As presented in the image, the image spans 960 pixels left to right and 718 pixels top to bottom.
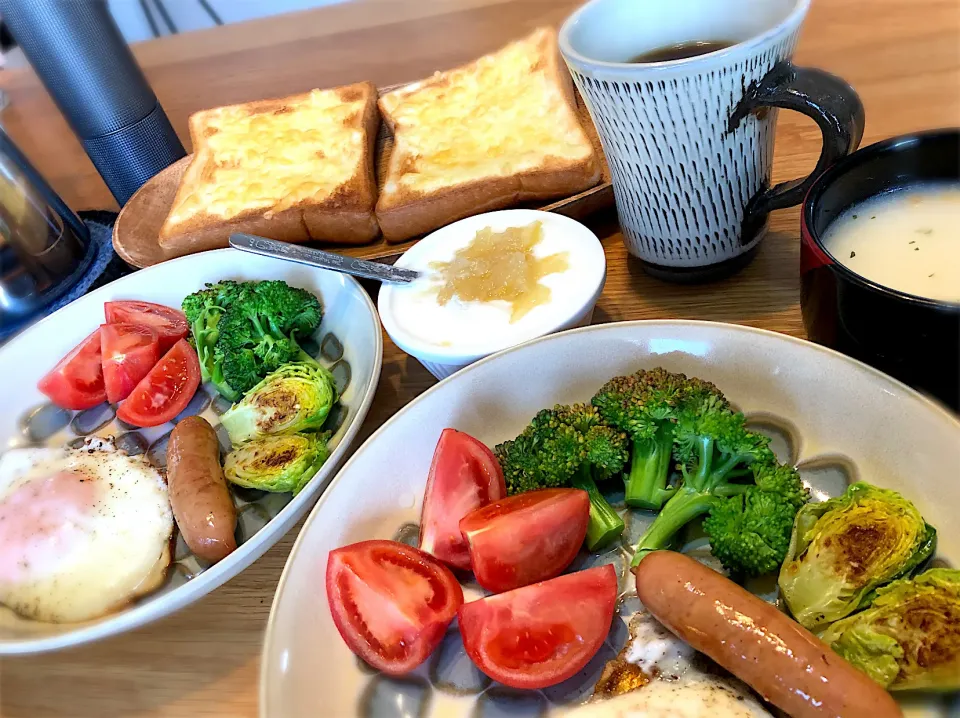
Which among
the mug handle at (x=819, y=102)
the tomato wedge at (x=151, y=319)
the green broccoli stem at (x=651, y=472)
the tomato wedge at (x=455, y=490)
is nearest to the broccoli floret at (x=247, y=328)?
the tomato wedge at (x=151, y=319)

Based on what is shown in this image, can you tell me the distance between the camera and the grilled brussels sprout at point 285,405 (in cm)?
164

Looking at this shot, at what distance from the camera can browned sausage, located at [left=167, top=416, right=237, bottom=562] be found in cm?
140

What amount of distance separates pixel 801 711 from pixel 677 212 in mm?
1020

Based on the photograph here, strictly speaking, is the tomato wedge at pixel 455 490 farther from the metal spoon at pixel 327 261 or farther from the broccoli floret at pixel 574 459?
the metal spoon at pixel 327 261

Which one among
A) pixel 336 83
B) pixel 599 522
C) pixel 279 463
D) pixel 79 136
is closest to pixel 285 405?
pixel 279 463

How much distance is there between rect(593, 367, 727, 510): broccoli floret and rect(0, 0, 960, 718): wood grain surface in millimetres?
448

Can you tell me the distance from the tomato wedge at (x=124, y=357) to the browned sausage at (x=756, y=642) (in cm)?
149

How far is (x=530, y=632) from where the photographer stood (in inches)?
43.8

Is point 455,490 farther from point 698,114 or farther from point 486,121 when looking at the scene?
point 486,121

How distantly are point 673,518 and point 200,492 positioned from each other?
0.95 meters

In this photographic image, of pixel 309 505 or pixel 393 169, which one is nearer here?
pixel 309 505

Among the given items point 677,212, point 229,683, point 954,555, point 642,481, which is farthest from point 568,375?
point 229,683

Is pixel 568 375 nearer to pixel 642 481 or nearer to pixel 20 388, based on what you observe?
pixel 642 481

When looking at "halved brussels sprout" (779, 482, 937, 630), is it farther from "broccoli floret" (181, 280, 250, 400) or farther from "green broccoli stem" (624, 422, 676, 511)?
"broccoli floret" (181, 280, 250, 400)
